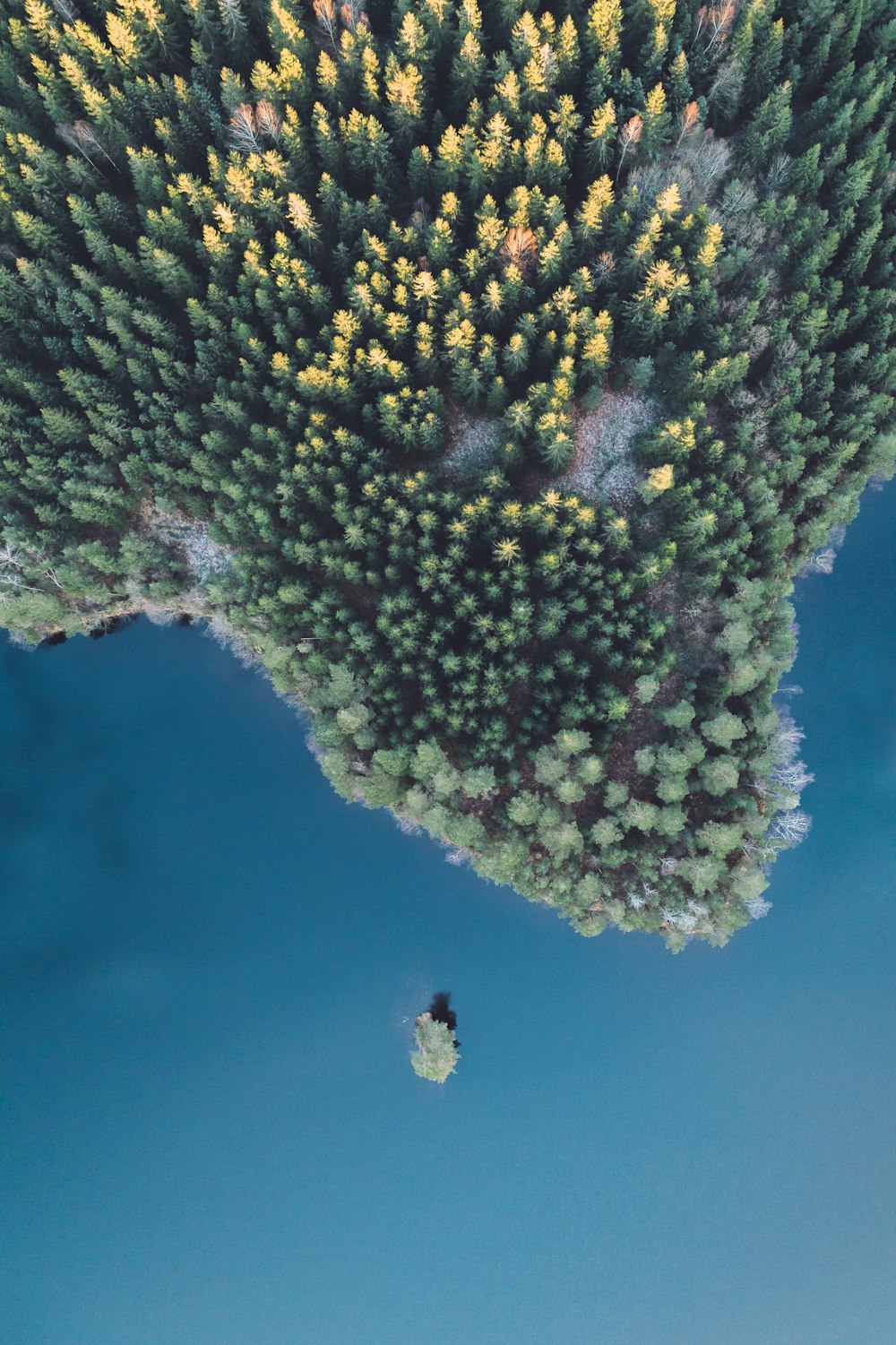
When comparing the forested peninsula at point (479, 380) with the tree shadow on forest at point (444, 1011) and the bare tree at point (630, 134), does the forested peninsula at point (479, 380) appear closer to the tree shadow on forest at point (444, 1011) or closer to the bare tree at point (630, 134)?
the bare tree at point (630, 134)

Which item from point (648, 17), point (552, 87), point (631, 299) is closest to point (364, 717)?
point (631, 299)

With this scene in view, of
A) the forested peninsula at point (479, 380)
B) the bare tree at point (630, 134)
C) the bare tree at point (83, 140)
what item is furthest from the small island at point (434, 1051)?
the bare tree at point (83, 140)

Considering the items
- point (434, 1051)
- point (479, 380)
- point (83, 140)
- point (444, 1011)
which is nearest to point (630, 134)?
point (479, 380)

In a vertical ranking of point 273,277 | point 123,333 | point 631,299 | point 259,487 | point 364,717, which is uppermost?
point 631,299

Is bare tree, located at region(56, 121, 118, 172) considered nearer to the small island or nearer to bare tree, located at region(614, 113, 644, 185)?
bare tree, located at region(614, 113, 644, 185)

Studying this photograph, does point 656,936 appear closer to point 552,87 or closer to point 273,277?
point 273,277

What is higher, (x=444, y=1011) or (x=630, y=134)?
(x=630, y=134)

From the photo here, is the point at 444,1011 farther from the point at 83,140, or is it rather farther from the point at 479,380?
the point at 83,140

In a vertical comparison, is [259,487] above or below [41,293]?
below
